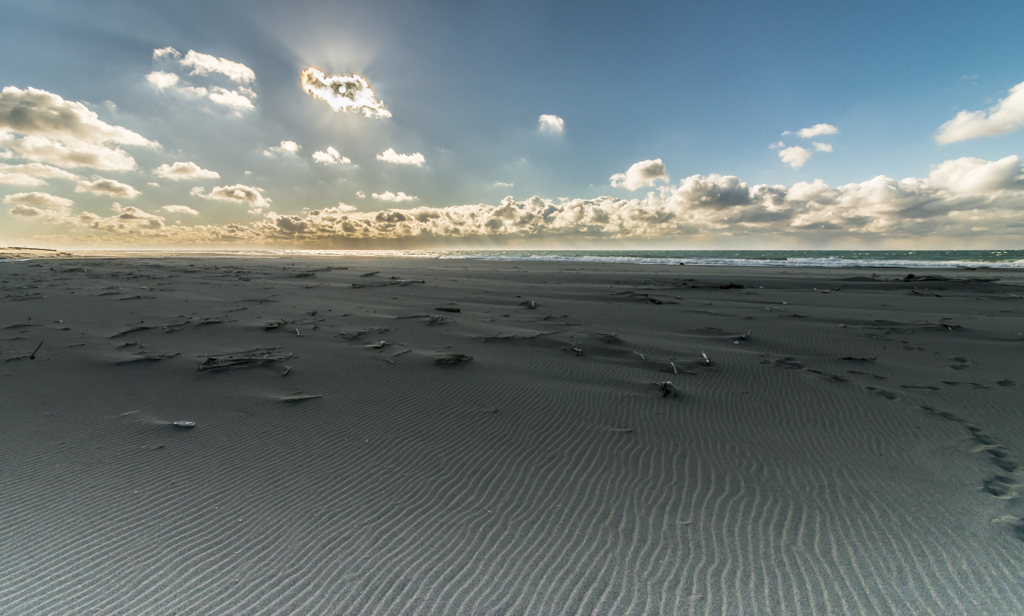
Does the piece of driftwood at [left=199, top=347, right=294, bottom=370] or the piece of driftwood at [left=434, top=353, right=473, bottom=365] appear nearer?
the piece of driftwood at [left=199, top=347, right=294, bottom=370]

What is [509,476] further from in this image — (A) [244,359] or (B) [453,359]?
(A) [244,359]

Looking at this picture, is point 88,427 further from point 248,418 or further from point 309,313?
point 309,313

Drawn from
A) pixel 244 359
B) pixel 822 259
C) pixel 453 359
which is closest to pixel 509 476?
pixel 453 359

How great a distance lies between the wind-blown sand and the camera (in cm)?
158

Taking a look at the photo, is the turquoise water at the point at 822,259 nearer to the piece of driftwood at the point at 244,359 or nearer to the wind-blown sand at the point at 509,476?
the wind-blown sand at the point at 509,476

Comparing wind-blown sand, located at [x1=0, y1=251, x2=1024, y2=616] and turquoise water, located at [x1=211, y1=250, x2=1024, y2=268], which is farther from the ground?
turquoise water, located at [x1=211, y1=250, x2=1024, y2=268]

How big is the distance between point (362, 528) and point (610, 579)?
120cm

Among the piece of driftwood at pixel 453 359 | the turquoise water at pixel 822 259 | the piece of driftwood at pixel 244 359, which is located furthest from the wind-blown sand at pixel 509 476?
the turquoise water at pixel 822 259

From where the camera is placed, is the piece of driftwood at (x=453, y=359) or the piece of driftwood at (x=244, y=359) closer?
the piece of driftwood at (x=244, y=359)

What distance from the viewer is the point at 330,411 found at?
10.3 ft

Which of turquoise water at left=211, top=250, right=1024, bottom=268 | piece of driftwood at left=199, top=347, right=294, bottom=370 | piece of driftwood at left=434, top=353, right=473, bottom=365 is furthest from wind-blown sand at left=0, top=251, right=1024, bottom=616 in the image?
turquoise water at left=211, top=250, right=1024, bottom=268

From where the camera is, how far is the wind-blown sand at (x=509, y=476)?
1.58 metres

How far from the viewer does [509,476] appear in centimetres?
233

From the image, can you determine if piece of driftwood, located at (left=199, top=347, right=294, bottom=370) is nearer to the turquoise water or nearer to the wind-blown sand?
the wind-blown sand
